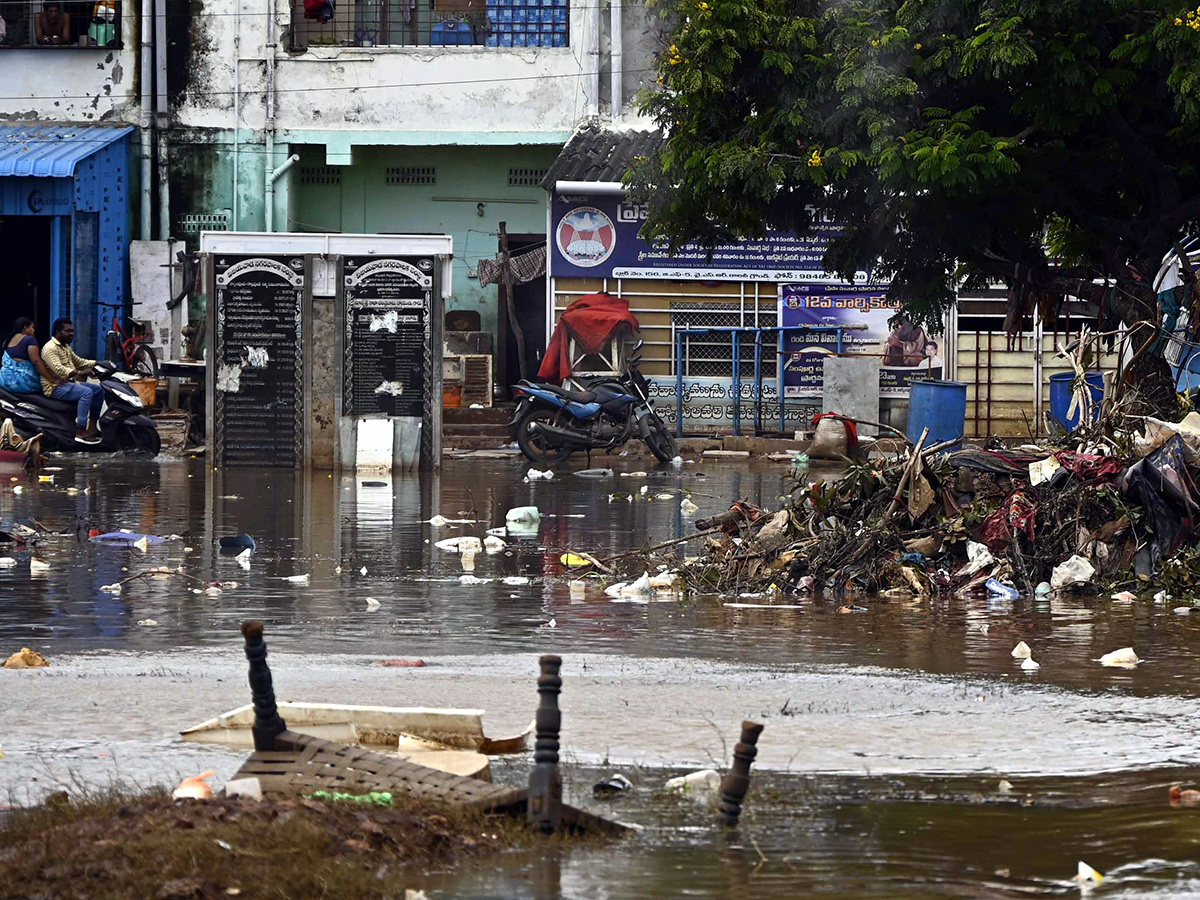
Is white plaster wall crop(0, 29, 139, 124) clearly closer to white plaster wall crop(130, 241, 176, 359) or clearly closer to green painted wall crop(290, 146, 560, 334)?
white plaster wall crop(130, 241, 176, 359)

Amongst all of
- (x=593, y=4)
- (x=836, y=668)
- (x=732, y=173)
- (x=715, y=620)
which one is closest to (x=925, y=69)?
(x=732, y=173)

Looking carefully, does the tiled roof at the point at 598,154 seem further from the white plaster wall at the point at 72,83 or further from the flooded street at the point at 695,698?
the flooded street at the point at 695,698

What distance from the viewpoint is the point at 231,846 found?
13.5 feet

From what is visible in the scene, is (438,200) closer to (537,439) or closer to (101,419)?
(537,439)

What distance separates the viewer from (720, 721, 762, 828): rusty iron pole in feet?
14.8

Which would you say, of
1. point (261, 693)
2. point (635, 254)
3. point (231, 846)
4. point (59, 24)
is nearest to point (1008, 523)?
point (261, 693)

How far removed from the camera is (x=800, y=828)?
484 cm

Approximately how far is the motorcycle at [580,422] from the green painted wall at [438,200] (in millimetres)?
6972

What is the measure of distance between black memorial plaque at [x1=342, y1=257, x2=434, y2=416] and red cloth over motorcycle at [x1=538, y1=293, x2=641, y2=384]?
5076 millimetres

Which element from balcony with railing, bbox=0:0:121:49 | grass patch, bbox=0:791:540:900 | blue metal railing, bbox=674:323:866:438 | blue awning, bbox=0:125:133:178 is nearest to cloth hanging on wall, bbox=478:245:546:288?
blue metal railing, bbox=674:323:866:438

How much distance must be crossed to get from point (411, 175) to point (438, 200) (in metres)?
0.59

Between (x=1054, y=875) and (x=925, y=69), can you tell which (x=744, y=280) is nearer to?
(x=925, y=69)

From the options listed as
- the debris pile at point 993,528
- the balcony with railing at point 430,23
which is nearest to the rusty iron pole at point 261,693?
the debris pile at point 993,528

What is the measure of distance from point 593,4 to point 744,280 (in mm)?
4936
